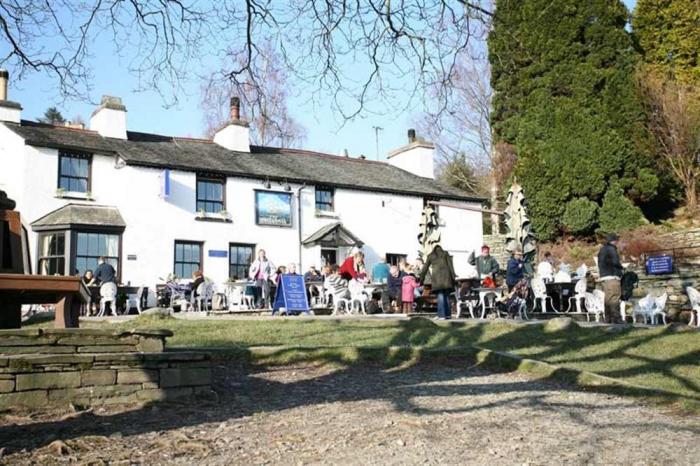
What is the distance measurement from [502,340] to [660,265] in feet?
38.7

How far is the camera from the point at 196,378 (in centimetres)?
690

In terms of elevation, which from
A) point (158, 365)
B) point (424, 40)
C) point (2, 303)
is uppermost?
point (424, 40)

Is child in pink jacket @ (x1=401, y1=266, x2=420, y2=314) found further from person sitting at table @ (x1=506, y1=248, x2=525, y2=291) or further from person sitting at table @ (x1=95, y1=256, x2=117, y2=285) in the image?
person sitting at table @ (x1=95, y1=256, x2=117, y2=285)

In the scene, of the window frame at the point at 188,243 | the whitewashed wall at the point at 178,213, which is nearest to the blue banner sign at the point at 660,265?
the whitewashed wall at the point at 178,213

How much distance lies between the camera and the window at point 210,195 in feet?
85.2

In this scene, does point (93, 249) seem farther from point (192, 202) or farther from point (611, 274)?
point (611, 274)

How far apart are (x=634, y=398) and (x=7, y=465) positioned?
18.6 feet

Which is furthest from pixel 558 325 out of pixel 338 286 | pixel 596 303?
pixel 338 286

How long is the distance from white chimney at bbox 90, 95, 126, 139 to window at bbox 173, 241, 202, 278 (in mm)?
4819

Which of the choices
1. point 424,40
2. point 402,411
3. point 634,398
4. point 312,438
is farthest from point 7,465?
point 634,398

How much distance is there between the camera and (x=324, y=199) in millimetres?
28750

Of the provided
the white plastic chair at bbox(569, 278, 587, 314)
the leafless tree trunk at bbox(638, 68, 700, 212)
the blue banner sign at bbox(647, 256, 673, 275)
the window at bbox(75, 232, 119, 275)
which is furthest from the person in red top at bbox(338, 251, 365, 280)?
the leafless tree trunk at bbox(638, 68, 700, 212)

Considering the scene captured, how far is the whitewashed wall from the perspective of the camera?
23.3 meters

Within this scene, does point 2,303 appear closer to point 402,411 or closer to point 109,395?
point 109,395
